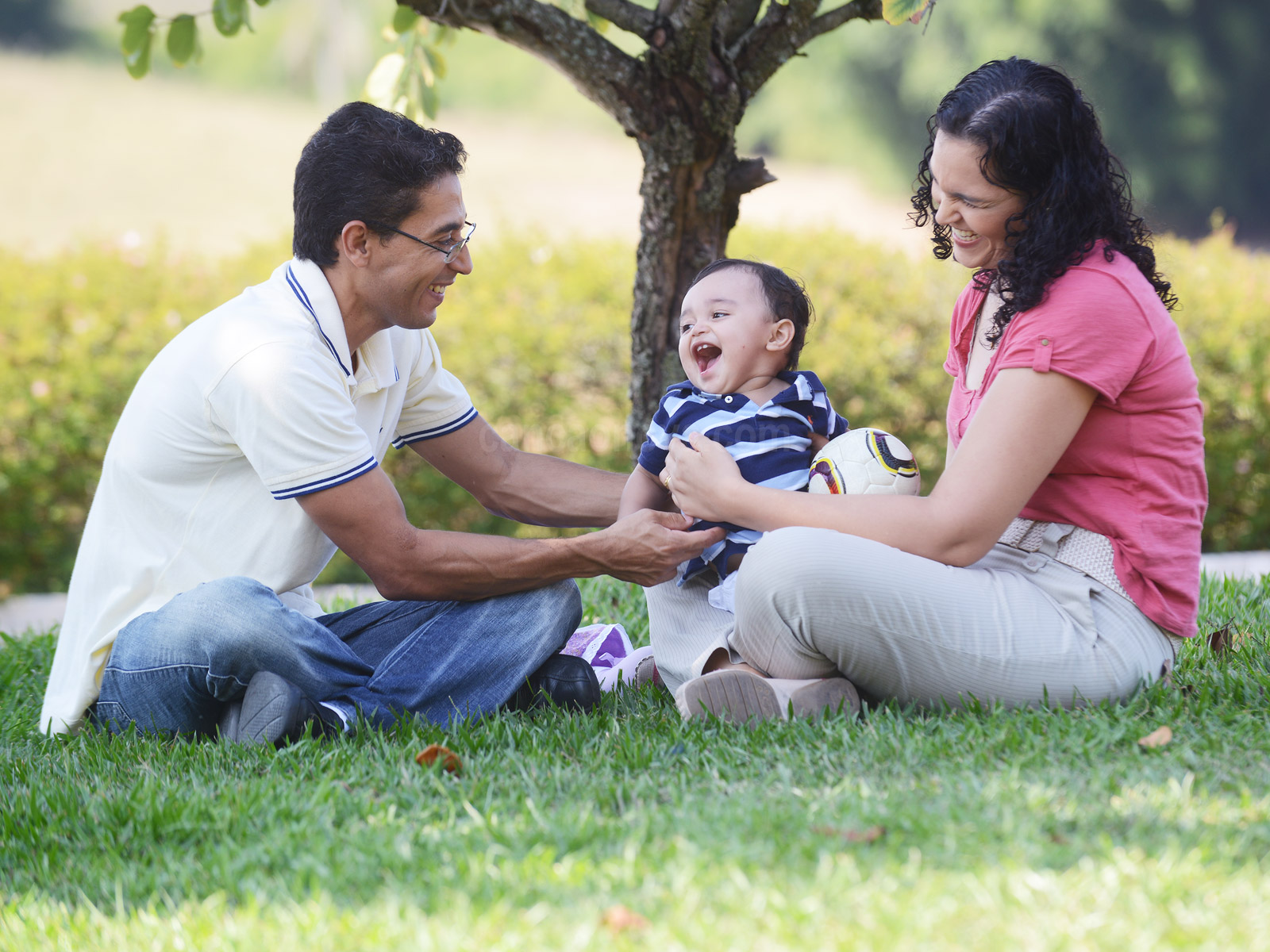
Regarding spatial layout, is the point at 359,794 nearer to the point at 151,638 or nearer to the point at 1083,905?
the point at 151,638

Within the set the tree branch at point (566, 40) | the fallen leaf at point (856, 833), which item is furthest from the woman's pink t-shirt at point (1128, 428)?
the tree branch at point (566, 40)

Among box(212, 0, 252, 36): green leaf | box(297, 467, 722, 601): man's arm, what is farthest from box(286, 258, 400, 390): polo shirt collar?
box(212, 0, 252, 36): green leaf

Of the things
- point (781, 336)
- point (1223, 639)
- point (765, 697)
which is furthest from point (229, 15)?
point (1223, 639)

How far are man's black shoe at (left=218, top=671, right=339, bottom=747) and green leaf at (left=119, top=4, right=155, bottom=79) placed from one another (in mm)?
2187

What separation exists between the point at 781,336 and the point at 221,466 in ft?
4.94

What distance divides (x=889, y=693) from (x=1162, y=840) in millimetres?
930

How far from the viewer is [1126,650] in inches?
109

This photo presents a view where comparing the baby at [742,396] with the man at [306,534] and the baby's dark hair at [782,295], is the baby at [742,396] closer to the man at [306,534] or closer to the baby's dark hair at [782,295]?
the baby's dark hair at [782,295]

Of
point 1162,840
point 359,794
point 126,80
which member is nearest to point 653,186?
point 359,794

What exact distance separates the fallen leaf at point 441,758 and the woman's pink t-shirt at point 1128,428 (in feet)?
4.55

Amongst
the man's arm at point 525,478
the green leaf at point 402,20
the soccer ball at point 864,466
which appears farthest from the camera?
the green leaf at point 402,20

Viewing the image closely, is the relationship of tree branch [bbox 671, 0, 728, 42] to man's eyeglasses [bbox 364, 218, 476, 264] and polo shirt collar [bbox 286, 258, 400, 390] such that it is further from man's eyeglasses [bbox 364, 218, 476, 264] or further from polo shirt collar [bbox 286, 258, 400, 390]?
polo shirt collar [bbox 286, 258, 400, 390]

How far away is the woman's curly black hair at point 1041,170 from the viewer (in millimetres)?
2664

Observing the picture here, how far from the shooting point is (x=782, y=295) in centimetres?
323
